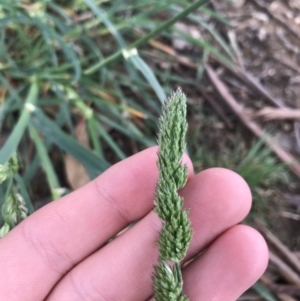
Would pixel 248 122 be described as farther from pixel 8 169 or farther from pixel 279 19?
pixel 8 169

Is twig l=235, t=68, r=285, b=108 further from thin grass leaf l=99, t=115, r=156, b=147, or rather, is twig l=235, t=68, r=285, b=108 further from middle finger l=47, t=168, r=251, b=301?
middle finger l=47, t=168, r=251, b=301

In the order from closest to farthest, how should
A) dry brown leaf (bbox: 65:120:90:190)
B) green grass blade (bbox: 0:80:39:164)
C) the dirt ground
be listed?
green grass blade (bbox: 0:80:39:164)
dry brown leaf (bbox: 65:120:90:190)
the dirt ground

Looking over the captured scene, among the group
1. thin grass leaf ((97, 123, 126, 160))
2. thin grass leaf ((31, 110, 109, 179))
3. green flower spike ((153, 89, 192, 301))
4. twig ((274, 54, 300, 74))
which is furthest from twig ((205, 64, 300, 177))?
green flower spike ((153, 89, 192, 301))

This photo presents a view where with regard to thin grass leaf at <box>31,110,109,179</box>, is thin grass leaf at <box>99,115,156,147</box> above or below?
below

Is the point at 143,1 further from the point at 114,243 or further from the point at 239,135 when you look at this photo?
the point at 114,243

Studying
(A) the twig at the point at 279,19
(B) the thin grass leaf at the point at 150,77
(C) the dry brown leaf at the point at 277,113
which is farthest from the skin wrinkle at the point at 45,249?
(A) the twig at the point at 279,19

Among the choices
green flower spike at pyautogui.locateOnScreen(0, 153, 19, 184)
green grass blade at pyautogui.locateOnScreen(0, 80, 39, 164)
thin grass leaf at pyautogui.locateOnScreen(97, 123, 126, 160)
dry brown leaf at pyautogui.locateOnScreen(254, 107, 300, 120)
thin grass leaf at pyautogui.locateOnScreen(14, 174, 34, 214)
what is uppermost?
green grass blade at pyautogui.locateOnScreen(0, 80, 39, 164)

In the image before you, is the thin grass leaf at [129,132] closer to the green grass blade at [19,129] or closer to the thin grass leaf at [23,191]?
the green grass blade at [19,129]

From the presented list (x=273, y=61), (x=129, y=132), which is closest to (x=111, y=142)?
(x=129, y=132)
